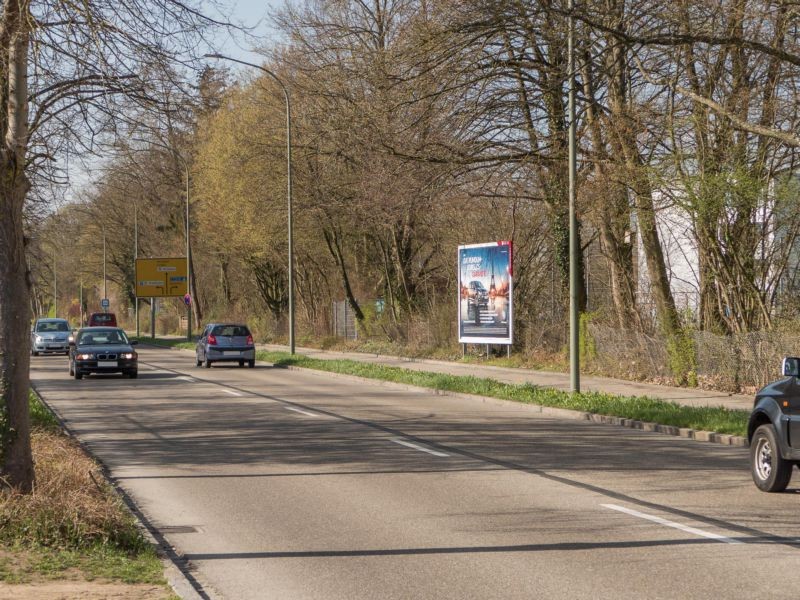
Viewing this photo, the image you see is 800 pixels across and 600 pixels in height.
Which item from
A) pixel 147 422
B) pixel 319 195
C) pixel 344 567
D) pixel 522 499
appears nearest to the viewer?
pixel 344 567

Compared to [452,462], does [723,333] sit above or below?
above

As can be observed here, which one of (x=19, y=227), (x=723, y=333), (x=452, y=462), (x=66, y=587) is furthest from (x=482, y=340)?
(x=66, y=587)

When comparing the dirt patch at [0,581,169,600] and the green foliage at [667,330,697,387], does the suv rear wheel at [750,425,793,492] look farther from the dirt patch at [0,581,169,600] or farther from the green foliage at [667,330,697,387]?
the green foliage at [667,330,697,387]

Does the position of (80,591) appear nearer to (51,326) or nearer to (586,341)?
(586,341)

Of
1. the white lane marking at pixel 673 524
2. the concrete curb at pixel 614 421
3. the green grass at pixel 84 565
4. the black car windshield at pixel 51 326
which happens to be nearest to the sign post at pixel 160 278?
the black car windshield at pixel 51 326

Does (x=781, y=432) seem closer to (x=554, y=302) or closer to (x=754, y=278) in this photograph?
(x=754, y=278)

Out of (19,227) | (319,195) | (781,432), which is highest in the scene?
(319,195)

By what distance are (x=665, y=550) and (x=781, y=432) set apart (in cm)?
309

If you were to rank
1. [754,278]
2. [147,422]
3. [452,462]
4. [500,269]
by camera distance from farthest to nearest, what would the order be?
[500,269]
[754,278]
[147,422]
[452,462]

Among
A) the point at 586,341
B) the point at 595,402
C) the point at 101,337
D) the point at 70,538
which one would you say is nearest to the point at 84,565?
the point at 70,538

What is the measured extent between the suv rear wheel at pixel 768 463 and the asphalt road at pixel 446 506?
0.16m

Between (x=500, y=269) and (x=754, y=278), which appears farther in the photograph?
(x=500, y=269)

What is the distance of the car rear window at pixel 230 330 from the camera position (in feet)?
122

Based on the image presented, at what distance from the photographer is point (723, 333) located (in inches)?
908
